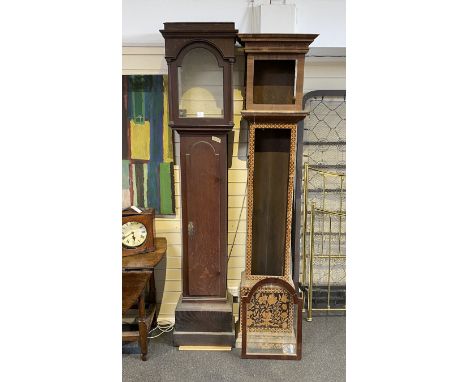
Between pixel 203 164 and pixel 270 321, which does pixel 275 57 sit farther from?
pixel 270 321

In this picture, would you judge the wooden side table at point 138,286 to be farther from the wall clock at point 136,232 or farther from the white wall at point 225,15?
the white wall at point 225,15

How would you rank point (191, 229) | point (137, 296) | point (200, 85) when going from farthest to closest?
point (191, 229)
point (200, 85)
point (137, 296)

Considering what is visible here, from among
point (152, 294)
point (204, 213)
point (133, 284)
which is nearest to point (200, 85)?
point (204, 213)

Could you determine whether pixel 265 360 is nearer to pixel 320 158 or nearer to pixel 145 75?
pixel 320 158

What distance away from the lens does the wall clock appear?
9.08 feet

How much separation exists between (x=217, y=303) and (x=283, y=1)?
7.10ft

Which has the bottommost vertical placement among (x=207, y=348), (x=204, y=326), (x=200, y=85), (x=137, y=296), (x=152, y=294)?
(x=207, y=348)

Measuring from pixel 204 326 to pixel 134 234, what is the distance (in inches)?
31.8

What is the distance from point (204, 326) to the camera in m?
2.77

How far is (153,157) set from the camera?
9.94 ft

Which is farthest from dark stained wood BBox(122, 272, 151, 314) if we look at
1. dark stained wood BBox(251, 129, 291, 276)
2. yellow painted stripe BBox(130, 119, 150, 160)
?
yellow painted stripe BBox(130, 119, 150, 160)
